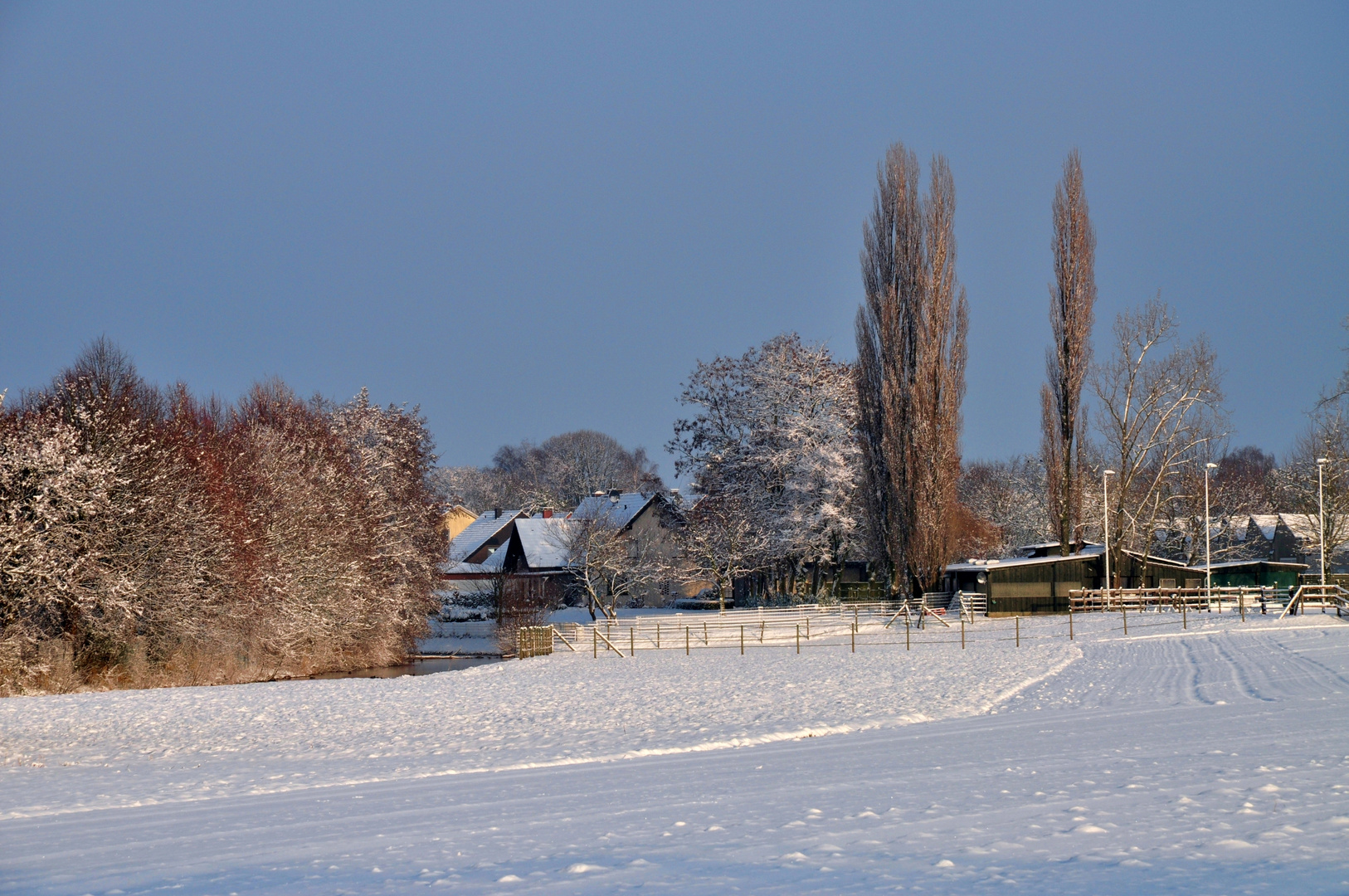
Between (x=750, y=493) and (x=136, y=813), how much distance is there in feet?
138

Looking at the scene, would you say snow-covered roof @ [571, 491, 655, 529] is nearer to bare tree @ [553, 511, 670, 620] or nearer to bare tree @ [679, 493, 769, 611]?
bare tree @ [553, 511, 670, 620]

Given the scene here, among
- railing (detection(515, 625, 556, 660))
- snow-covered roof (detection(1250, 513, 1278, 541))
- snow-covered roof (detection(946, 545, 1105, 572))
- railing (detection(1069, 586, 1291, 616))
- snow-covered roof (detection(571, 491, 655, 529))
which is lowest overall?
railing (detection(515, 625, 556, 660))

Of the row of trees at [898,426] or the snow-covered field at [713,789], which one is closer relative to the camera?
the snow-covered field at [713,789]

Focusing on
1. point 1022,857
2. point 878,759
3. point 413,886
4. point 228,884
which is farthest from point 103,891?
point 878,759

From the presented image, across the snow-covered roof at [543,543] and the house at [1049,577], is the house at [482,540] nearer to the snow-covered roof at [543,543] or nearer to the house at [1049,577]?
the snow-covered roof at [543,543]

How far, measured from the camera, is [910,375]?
45.9 m

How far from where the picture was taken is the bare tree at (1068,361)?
156ft

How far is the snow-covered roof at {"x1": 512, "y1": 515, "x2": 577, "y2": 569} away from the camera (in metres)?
65.1

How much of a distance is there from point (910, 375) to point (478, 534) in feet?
135

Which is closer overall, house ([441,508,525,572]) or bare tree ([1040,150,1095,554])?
bare tree ([1040,150,1095,554])

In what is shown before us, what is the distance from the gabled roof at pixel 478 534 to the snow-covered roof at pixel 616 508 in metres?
9.81

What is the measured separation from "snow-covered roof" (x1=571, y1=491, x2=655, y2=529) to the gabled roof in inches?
386

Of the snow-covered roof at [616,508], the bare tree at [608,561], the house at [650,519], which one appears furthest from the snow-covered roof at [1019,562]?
the snow-covered roof at [616,508]

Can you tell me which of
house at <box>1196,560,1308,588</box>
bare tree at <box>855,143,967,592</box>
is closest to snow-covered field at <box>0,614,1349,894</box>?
bare tree at <box>855,143,967,592</box>
